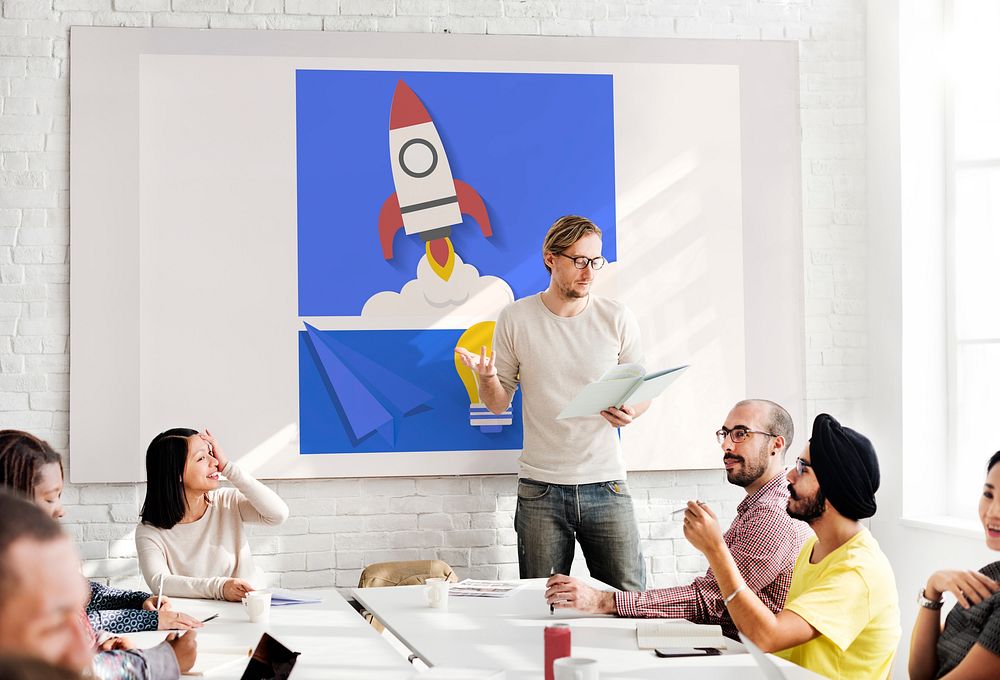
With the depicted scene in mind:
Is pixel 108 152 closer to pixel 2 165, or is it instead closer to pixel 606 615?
pixel 2 165

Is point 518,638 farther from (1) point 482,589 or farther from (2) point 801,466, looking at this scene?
(2) point 801,466

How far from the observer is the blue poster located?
4.39 m

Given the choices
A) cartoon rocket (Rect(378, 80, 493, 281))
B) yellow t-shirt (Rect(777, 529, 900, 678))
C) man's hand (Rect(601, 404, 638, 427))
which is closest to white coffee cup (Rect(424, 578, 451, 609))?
yellow t-shirt (Rect(777, 529, 900, 678))

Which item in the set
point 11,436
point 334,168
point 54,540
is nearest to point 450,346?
point 334,168

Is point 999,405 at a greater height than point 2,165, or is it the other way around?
point 2,165

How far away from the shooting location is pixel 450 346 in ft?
14.6

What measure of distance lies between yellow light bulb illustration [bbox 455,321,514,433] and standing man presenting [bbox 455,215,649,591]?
29 cm

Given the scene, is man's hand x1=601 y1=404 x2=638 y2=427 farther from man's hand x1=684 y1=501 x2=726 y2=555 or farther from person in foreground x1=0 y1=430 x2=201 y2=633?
person in foreground x1=0 y1=430 x2=201 y2=633

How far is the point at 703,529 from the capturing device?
2.39 m

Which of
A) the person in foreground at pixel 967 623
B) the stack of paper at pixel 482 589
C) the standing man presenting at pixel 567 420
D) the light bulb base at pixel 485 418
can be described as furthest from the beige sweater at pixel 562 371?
the person in foreground at pixel 967 623

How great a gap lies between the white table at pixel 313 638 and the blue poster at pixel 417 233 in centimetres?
136

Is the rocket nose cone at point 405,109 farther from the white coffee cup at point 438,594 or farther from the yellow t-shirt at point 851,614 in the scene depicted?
the yellow t-shirt at point 851,614

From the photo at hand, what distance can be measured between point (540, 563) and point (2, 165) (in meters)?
2.72

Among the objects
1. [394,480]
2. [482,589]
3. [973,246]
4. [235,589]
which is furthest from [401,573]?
[973,246]
